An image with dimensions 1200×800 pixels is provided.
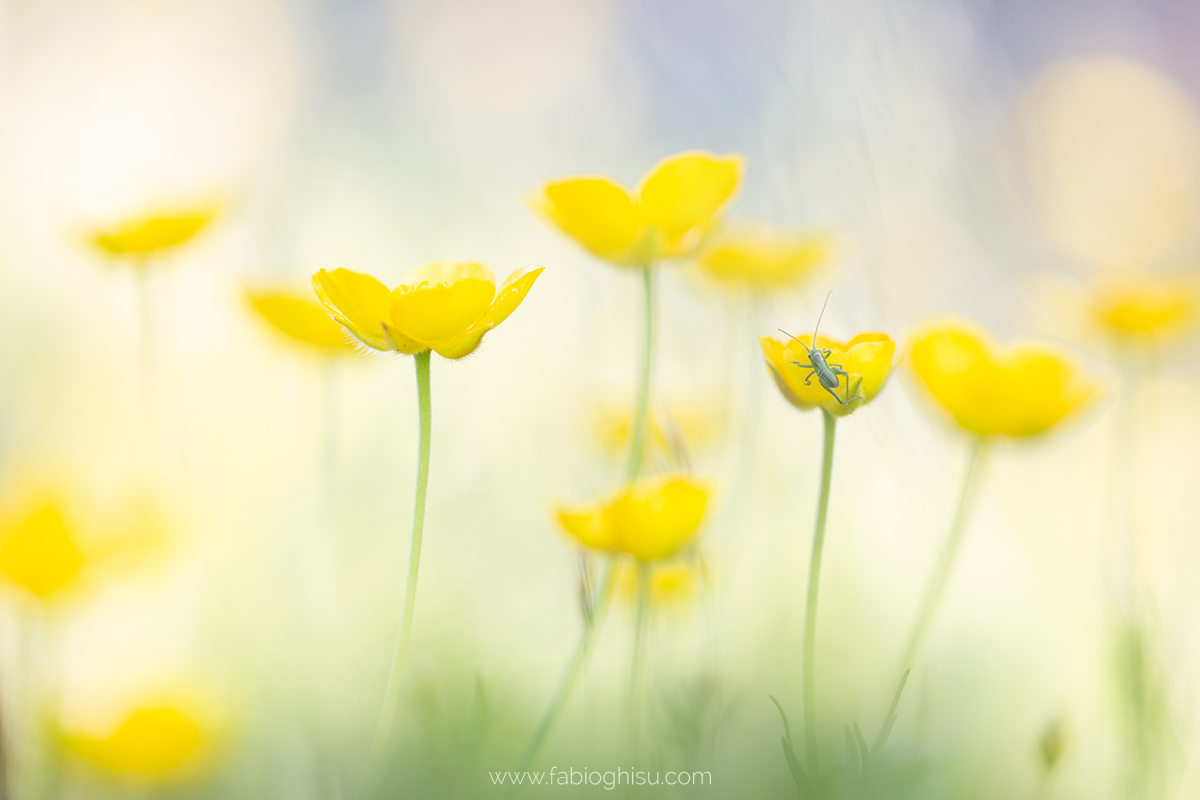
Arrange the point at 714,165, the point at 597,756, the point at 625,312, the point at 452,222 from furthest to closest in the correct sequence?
the point at 452,222 < the point at 625,312 < the point at 597,756 < the point at 714,165

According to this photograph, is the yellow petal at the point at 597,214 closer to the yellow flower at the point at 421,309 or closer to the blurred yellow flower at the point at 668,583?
the yellow flower at the point at 421,309

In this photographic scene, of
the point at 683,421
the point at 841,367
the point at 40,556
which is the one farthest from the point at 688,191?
the point at 40,556

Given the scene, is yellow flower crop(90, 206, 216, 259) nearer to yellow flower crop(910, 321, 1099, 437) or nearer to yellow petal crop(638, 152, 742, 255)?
yellow petal crop(638, 152, 742, 255)

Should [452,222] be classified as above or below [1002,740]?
above

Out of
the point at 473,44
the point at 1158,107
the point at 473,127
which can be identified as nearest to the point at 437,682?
the point at 473,44

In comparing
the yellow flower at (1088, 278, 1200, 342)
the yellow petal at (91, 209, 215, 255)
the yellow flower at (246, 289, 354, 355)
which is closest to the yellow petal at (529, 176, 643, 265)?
the yellow flower at (246, 289, 354, 355)

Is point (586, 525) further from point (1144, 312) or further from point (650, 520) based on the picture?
point (1144, 312)

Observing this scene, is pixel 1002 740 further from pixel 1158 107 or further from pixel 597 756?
pixel 1158 107
